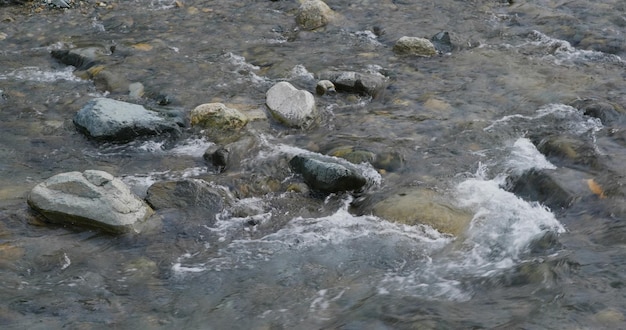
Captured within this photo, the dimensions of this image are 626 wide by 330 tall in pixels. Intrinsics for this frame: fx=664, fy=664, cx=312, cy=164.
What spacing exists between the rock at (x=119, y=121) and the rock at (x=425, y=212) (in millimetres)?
2638

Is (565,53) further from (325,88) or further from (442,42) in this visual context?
(325,88)

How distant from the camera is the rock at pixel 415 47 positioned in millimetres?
9273

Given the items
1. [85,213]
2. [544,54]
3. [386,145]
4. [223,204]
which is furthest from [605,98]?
[85,213]

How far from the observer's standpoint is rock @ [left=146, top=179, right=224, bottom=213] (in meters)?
5.79

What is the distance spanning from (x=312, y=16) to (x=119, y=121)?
4.47 m

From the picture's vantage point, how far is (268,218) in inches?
225

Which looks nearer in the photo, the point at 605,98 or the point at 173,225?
the point at 173,225

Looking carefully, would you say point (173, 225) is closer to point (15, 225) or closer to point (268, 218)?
point (268, 218)

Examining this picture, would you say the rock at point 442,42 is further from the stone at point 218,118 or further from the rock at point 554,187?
the rock at point 554,187

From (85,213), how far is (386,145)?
10.1 feet

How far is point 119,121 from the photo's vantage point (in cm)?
698

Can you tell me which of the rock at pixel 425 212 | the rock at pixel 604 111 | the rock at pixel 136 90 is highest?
the rock at pixel 604 111

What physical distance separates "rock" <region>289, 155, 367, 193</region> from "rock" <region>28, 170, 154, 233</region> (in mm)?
1525

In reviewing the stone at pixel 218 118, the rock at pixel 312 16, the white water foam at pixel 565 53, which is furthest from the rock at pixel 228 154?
the white water foam at pixel 565 53
